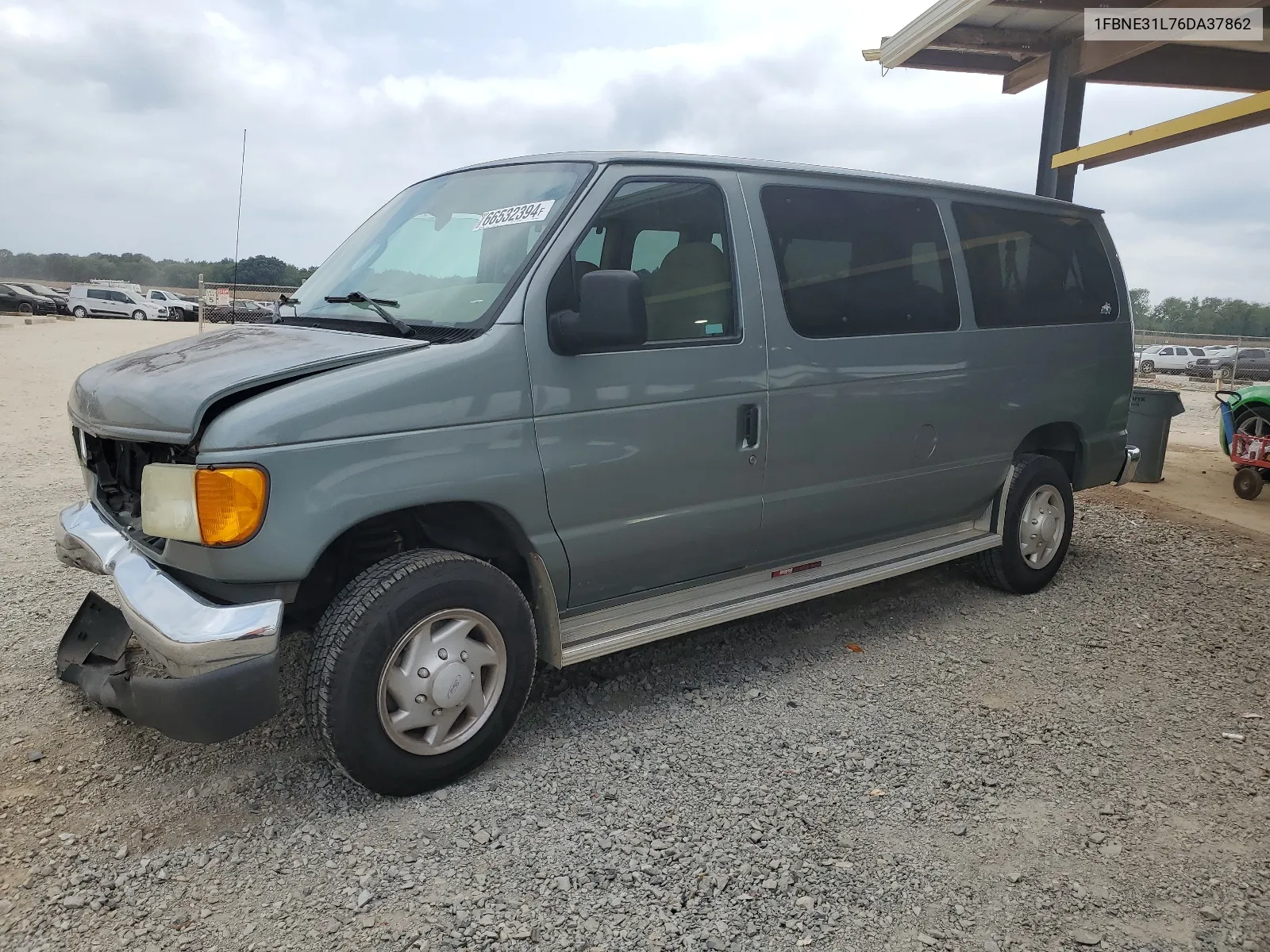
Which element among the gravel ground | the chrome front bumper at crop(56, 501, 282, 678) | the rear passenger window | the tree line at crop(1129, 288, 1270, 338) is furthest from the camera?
the tree line at crop(1129, 288, 1270, 338)

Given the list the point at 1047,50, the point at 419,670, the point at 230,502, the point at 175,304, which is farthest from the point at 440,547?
the point at 175,304

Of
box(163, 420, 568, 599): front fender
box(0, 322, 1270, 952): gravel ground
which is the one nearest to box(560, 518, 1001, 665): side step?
box(0, 322, 1270, 952): gravel ground

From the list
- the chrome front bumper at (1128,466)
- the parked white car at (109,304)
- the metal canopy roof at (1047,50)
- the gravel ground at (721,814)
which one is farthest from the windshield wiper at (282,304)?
the parked white car at (109,304)

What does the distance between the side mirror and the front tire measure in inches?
33.5

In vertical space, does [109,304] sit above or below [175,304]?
below

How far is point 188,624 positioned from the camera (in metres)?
2.72

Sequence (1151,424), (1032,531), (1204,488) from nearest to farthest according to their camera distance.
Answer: (1032,531) < (1151,424) < (1204,488)

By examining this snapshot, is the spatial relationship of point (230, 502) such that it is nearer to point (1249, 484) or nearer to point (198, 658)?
point (198, 658)

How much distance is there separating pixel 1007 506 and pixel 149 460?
4209mm

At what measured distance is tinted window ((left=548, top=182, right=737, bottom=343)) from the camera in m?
3.49

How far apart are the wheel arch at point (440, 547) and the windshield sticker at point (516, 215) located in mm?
1102

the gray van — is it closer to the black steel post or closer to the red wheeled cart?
the red wheeled cart

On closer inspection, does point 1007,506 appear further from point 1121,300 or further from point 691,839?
point 691,839

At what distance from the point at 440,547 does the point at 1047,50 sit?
945 centimetres
